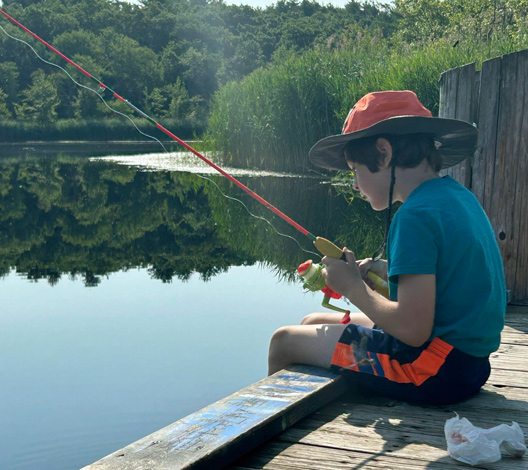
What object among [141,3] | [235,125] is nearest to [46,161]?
[235,125]

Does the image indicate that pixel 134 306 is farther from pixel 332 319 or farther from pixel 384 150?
pixel 384 150

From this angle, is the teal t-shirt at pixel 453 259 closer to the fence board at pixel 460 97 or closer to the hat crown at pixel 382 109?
the hat crown at pixel 382 109

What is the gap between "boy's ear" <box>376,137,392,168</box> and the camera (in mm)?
2104

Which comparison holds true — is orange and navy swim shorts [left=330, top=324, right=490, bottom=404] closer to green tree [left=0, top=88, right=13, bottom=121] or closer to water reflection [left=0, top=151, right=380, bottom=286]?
water reflection [left=0, top=151, right=380, bottom=286]

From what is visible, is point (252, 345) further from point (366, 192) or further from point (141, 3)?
point (141, 3)

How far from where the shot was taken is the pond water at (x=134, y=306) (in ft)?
11.8

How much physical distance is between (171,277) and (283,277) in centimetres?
101

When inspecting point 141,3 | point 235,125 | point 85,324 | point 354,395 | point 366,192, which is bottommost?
point 85,324

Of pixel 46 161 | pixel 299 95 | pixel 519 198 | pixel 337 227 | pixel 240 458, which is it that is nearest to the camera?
pixel 240 458

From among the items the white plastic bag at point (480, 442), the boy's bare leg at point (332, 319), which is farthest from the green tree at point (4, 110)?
the white plastic bag at point (480, 442)

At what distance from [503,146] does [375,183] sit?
1735 millimetres

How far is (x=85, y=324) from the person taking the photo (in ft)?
17.0

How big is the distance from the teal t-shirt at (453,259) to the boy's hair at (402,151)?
3.2 inches

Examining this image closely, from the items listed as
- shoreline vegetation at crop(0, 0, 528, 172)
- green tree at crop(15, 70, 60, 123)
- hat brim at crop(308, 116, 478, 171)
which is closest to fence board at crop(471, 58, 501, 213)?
hat brim at crop(308, 116, 478, 171)
